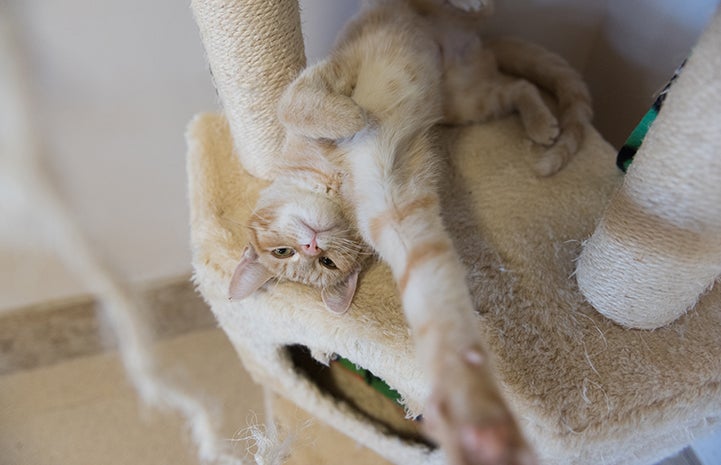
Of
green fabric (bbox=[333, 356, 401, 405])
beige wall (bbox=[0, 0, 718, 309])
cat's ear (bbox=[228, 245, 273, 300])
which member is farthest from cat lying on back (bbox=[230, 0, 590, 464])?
green fabric (bbox=[333, 356, 401, 405])

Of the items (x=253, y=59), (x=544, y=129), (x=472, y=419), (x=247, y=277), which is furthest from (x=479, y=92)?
(x=472, y=419)

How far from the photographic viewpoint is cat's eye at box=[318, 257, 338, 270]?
3.19 ft

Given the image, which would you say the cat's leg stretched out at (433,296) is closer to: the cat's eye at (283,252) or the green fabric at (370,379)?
the cat's eye at (283,252)

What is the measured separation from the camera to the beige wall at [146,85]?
110 cm

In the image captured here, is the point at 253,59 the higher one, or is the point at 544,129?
the point at 253,59

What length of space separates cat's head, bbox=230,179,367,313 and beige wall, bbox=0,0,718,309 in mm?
508

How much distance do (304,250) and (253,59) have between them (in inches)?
14.1

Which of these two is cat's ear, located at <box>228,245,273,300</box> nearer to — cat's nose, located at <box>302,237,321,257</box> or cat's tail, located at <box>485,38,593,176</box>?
cat's nose, located at <box>302,237,321,257</box>

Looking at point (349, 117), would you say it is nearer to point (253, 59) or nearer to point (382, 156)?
point (382, 156)

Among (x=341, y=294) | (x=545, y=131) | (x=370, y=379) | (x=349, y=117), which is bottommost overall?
(x=370, y=379)

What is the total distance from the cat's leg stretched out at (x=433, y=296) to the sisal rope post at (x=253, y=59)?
0.19 meters

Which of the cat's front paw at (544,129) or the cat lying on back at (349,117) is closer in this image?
the cat lying on back at (349,117)

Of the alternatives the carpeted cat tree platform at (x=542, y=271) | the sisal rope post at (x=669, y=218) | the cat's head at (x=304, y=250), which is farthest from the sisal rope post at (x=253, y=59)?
the sisal rope post at (x=669, y=218)

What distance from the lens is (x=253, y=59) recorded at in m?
0.94
